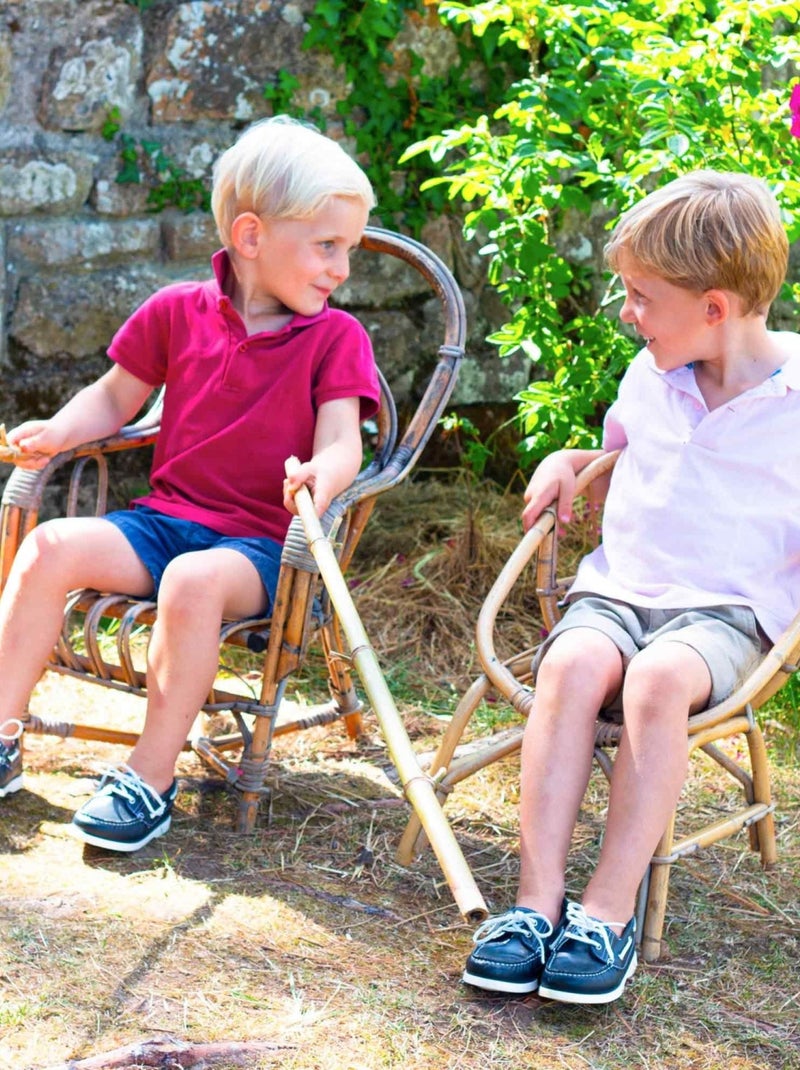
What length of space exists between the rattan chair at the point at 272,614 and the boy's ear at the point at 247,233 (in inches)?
12.5

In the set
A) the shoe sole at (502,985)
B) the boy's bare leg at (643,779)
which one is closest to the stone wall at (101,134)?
the boy's bare leg at (643,779)

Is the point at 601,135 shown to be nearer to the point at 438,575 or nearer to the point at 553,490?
the point at 438,575

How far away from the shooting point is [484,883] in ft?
7.29

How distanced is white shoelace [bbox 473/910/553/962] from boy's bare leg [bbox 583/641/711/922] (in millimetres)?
67

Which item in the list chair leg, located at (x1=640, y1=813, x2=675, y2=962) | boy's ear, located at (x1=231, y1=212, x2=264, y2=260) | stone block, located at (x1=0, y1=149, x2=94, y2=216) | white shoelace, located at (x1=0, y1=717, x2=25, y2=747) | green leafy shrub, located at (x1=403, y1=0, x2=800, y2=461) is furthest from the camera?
stone block, located at (x1=0, y1=149, x2=94, y2=216)

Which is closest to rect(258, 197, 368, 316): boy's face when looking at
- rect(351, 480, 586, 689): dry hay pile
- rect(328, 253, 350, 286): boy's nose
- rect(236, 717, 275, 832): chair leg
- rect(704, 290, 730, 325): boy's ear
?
rect(328, 253, 350, 286): boy's nose

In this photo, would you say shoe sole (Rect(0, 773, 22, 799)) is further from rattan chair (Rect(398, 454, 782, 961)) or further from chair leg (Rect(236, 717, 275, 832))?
rattan chair (Rect(398, 454, 782, 961))

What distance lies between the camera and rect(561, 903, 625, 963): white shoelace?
1776mm

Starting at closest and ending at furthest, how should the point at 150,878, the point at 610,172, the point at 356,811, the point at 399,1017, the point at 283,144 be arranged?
the point at 399,1017 < the point at 150,878 < the point at 283,144 < the point at 356,811 < the point at 610,172

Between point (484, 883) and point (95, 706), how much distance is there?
1.17m

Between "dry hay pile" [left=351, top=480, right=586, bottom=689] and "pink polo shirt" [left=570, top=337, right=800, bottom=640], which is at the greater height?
"pink polo shirt" [left=570, top=337, right=800, bottom=640]

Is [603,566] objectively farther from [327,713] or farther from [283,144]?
[283,144]

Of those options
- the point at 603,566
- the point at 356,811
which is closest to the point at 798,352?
the point at 603,566

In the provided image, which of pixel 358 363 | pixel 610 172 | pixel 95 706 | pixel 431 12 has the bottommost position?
pixel 95 706
